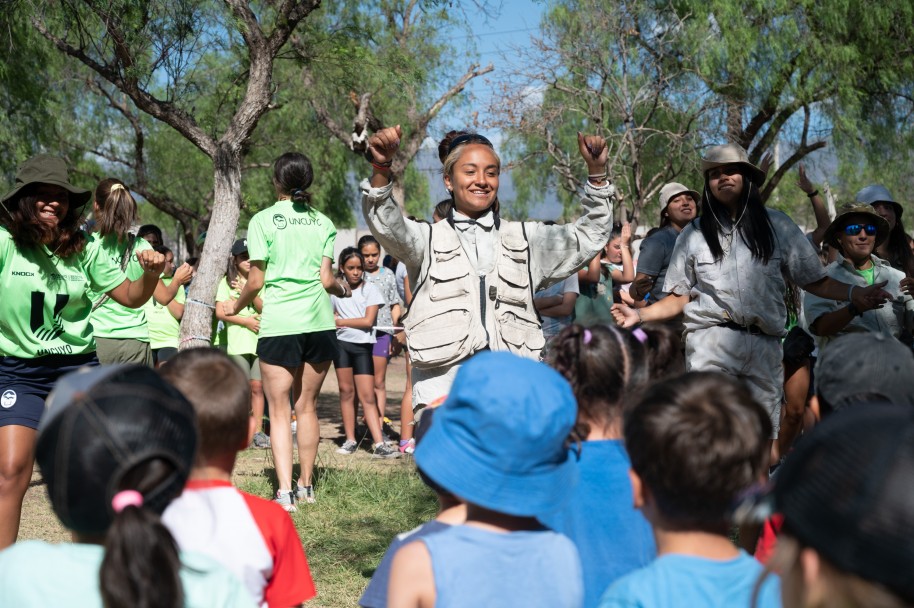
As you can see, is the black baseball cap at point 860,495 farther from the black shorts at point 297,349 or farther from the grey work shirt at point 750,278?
the black shorts at point 297,349

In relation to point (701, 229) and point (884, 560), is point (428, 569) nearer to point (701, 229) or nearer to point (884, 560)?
point (884, 560)

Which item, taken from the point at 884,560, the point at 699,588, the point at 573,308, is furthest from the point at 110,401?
the point at 573,308

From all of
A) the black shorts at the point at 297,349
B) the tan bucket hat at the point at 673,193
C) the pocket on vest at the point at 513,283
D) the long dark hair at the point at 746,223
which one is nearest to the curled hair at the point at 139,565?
the pocket on vest at the point at 513,283

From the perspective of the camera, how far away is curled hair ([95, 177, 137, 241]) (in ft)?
16.7

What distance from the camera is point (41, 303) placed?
4410 millimetres

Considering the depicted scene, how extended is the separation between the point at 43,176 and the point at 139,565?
311 cm

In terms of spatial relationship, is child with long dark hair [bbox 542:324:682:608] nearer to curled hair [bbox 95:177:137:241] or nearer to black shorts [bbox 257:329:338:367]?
curled hair [bbox 95:177:137:241]

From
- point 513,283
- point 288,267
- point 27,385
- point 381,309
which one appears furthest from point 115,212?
point 381,309

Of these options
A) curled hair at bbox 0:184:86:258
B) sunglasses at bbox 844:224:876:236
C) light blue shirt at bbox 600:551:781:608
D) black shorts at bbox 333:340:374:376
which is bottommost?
black shorts at bbox 333:340:374:376

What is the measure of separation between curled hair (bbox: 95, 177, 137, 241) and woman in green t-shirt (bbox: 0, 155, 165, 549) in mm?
520

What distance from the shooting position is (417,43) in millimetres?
22453

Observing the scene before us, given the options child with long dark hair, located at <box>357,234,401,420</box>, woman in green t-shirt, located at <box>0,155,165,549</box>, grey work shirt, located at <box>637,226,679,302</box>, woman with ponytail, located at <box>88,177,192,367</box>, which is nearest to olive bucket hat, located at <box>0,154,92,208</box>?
woman in green t-shirt, located at <box>0,155,165,549</box>

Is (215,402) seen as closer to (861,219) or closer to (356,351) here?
(861,219)

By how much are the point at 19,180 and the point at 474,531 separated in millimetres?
3103
